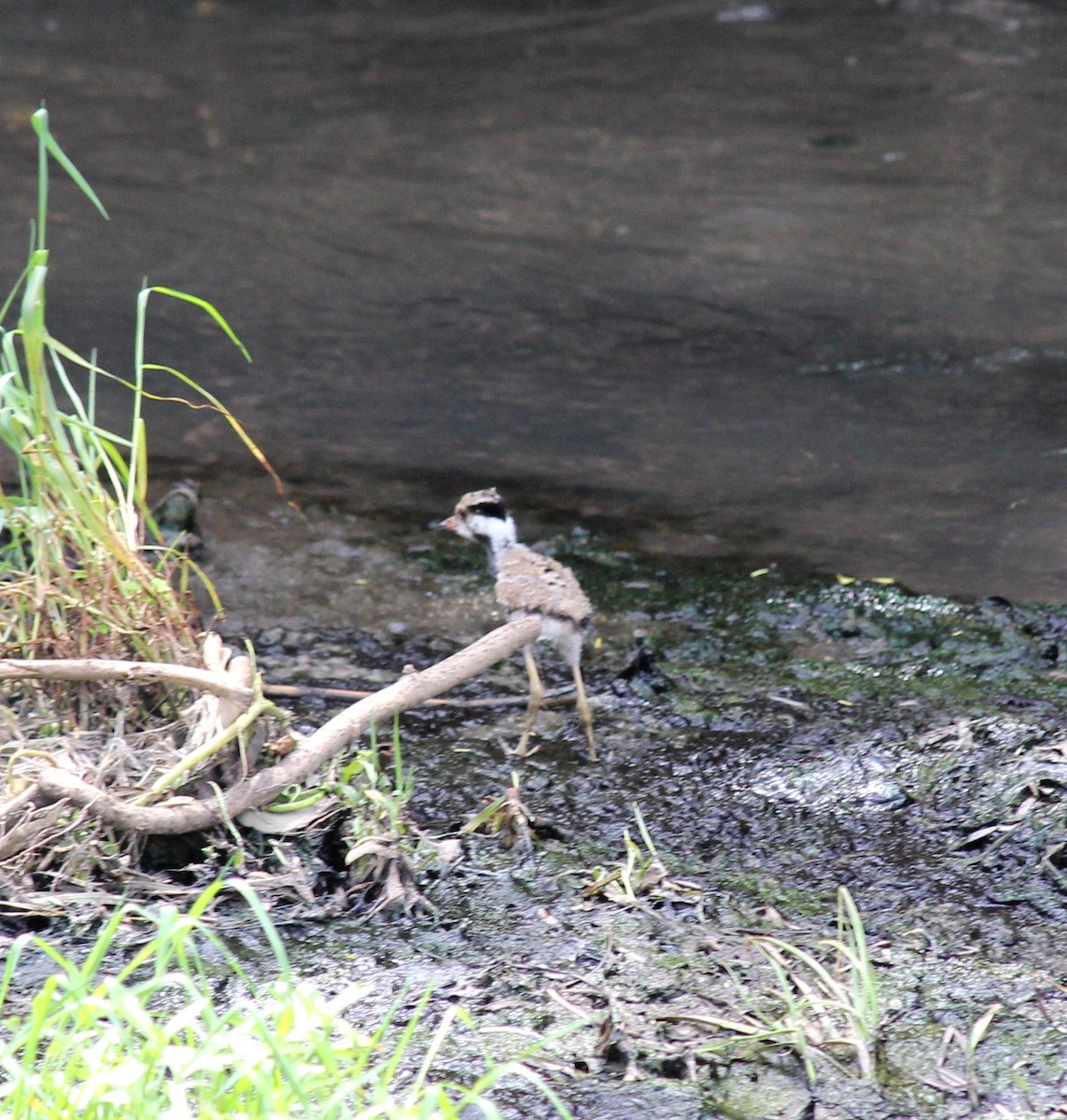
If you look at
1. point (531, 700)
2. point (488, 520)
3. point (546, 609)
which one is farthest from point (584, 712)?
point (488, 520)

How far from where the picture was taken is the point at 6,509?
3.55 metres

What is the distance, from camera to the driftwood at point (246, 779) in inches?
124

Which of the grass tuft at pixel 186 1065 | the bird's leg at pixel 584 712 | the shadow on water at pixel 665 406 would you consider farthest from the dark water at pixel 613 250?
the grass tuft at pixel 186 1065

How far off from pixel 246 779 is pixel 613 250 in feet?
19.6

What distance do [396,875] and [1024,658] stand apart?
7.39 ft

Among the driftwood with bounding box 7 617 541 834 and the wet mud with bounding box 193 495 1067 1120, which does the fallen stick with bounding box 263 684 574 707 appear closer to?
the wet mud with bounding box 193 495 1067 1120

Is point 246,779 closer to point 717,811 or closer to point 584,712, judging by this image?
point 584,712

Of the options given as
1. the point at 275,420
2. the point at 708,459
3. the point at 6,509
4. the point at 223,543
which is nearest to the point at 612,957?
the point at 6,509

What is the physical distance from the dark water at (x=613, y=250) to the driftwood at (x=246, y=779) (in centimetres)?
208

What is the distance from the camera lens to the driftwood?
3141mm

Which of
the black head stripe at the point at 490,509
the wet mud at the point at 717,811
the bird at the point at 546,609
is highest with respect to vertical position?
the black head stripe at the point at 490,509

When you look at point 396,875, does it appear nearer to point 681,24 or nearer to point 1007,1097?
point 1007,1097

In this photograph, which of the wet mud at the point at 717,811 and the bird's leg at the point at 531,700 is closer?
the wet mud at the point at 717,811

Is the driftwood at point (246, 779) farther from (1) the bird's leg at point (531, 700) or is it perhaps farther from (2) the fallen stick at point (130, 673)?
(1) the bird's leg at point (531, 700)
